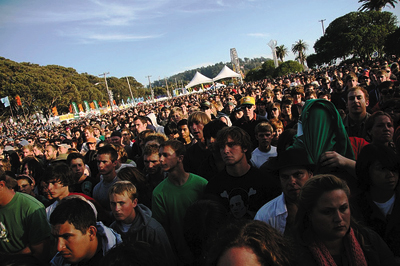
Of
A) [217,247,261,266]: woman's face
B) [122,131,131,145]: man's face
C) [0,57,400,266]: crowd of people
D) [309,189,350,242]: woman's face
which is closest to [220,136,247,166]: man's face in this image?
[0,57,400,266]: crowd of people

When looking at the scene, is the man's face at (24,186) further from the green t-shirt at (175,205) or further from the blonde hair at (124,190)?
the green t-shirt at (175,205)

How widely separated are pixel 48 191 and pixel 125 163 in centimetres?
157

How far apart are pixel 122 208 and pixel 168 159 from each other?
2.40 feet

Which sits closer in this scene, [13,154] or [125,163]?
[125,163]

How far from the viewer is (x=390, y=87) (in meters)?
4.86

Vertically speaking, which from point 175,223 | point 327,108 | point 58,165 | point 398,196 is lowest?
point 175,223

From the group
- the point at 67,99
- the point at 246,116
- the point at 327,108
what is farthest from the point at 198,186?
the point at 67,99

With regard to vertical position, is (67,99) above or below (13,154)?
above

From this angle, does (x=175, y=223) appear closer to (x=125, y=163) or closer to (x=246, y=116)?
(x=125, y=163)

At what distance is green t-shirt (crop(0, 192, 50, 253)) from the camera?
292 cm

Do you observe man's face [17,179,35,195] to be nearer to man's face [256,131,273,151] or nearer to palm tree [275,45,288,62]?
man's face [256,131,273,151]

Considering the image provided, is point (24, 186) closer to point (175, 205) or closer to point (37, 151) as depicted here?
point (175, 205)

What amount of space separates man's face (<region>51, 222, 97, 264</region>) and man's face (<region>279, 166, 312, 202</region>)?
5.45 ft

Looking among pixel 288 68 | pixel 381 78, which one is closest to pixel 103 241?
pixel 381 78
